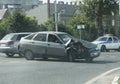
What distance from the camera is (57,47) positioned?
2495 cm

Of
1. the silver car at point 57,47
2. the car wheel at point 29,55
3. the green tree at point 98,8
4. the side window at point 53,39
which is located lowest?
the car wheel at point 29,55

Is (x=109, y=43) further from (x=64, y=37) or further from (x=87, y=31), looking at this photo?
(x=87, y=31)

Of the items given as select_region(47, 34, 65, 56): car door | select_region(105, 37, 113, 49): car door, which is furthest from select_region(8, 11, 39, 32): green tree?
select_region(47, 34, 65, 56): car door

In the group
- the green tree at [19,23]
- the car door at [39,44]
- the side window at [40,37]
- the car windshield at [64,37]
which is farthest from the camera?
the green tree at [19,23]

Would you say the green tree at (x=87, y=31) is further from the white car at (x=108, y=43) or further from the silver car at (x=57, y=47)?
the silver car at (x=57, y=47)

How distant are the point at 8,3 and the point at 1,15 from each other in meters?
44.0

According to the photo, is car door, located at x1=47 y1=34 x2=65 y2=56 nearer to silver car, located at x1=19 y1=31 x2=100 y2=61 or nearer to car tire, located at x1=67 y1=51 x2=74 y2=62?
silver car, located at x1=19 y1=31 x2=100 y2=61

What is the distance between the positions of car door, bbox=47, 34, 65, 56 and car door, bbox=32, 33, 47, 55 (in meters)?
0.33

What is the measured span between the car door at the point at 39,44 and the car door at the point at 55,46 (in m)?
0.33

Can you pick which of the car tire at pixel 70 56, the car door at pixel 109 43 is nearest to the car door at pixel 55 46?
the car tire at pixel 70 56

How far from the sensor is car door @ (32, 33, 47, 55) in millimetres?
25531

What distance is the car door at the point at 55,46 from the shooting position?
2478 centimetres

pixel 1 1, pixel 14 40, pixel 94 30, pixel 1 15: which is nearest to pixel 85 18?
pixel 94 30

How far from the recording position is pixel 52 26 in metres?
57.0
